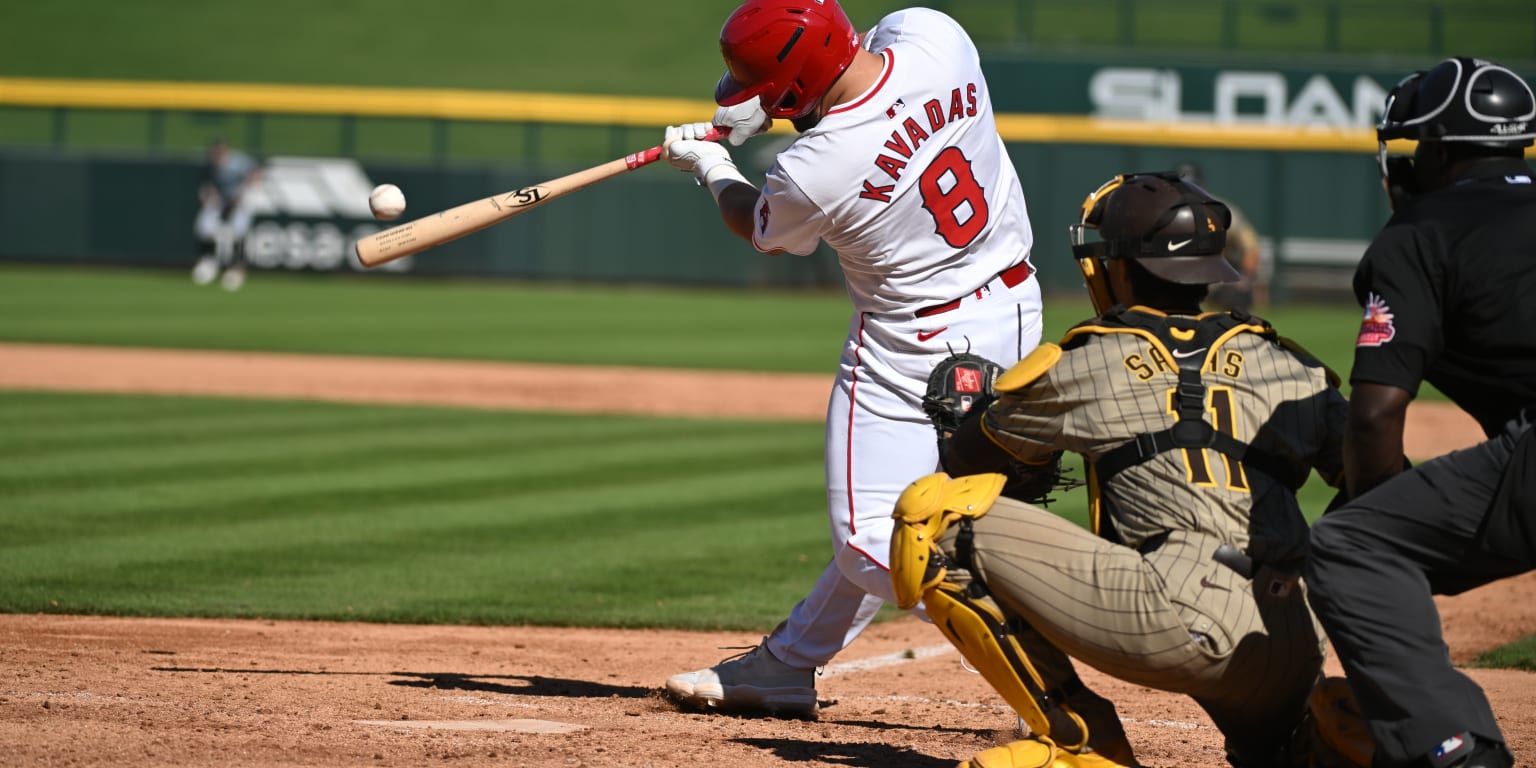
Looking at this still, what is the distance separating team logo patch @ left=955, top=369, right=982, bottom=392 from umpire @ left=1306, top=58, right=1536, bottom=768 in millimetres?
970

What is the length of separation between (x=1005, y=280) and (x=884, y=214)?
17.5 inches

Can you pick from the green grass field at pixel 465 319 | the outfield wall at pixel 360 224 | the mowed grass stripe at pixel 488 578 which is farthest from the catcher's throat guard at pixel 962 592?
the outfield wall at pixel 360 224

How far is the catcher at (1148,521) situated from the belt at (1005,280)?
33.6 inches

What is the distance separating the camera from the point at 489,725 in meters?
4.48

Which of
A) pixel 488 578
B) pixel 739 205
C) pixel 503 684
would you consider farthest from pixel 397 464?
pixel 739 205

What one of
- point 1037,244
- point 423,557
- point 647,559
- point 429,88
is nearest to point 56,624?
point 423,557

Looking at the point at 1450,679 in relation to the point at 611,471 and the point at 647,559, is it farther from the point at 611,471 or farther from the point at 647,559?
the point at 611,471

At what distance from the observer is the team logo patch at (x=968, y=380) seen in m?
4.02

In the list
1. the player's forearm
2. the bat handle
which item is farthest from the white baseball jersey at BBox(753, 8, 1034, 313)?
the bat handle

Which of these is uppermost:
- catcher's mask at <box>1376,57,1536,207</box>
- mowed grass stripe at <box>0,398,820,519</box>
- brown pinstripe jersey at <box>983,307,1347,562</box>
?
catcher's mask at <box>1376,57,1536,207</box>

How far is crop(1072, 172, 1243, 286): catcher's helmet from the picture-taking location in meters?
3.48

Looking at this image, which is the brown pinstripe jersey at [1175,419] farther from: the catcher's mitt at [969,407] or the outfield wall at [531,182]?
the outfield wall at [531,182]

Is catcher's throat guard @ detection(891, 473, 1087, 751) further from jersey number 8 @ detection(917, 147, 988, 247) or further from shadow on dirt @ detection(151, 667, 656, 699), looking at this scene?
shadow on dirt @ detection(151, 667, 656, 699)

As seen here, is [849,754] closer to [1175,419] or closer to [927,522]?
[927,522]
